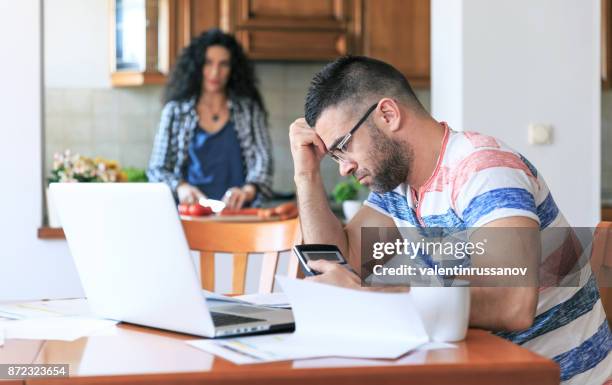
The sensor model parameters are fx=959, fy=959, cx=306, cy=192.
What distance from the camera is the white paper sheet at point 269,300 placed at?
1603 mm

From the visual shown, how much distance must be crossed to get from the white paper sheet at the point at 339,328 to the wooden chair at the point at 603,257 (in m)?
0.68

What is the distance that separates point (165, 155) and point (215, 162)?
0.22 metres

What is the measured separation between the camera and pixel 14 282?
10.7 feet

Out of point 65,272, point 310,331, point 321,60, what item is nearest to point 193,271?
point 310,331

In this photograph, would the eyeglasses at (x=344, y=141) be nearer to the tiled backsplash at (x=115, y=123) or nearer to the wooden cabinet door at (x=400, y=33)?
the wooden cabinet door at (x=400, y=33)

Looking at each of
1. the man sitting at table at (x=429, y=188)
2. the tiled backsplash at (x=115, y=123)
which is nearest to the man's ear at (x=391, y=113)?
the man sitting at table at (x=429, y=188)

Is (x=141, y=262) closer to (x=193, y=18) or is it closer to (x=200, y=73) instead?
(x=200, y=73)

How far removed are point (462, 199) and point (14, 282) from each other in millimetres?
2127

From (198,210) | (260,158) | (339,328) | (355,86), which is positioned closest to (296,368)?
(339,328)

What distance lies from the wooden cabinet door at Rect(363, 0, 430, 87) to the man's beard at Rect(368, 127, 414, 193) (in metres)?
3.48

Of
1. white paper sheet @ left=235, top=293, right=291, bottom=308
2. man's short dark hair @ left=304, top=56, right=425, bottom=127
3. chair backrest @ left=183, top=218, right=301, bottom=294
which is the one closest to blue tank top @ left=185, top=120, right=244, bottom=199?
chair backrest @ left=183, top=218, right=301, bottom=294

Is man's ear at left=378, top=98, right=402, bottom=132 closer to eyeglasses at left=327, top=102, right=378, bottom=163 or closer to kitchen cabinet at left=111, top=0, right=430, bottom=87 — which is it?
eyeglasses at left=327, top=102, right=378, bottom=163

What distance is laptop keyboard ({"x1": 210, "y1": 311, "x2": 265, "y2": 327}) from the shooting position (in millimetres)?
1356

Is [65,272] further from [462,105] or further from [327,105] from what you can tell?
[327,105]
